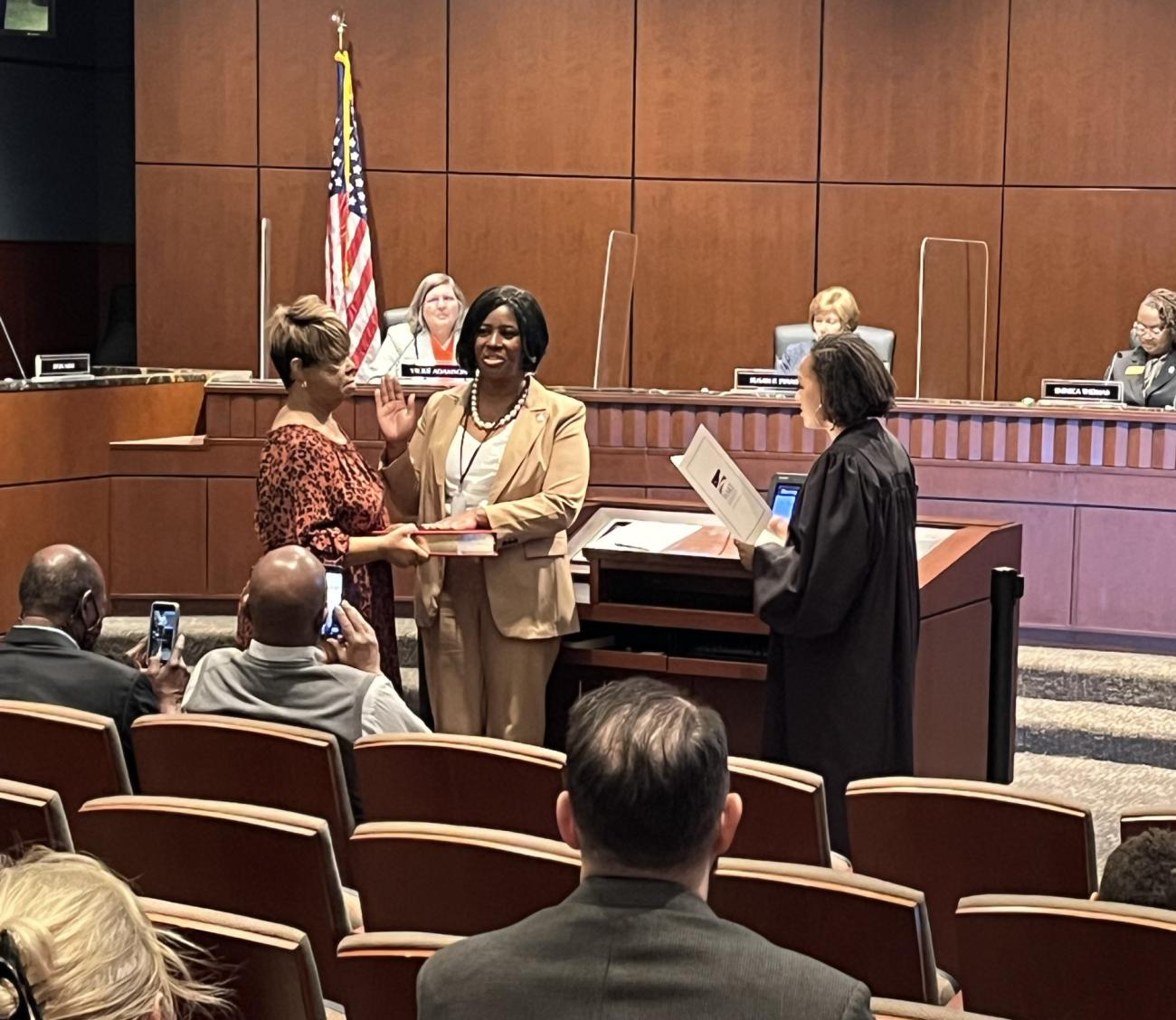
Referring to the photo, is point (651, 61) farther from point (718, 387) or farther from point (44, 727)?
→ point (44, 727)

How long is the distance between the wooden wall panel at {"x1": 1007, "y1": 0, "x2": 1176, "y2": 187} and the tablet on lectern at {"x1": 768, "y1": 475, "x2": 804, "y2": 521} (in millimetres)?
4873

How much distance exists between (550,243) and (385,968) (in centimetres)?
769

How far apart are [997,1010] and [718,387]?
24.0 feet

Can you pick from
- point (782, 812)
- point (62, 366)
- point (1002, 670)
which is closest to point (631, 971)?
point (782, 812)

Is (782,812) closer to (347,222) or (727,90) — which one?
(347,222)

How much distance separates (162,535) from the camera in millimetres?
6559

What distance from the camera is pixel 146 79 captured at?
927 cm

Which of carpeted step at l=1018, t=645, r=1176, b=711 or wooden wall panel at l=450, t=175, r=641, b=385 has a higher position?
wooden wall panel at l=450, t=175, r=641, b=385

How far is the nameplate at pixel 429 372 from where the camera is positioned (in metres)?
6.46

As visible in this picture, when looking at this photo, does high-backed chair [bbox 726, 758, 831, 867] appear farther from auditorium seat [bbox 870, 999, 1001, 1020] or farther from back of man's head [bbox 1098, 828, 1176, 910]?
auditorium seat [bbox 870, 999, 1001, 1020]

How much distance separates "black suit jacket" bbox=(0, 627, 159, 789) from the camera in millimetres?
3131

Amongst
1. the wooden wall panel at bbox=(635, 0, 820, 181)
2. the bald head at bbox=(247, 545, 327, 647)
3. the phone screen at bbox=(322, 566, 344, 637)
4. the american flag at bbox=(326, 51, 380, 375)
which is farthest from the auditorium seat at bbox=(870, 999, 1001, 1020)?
the wooden wall panel at bbox=(635, 0, 820, 181)

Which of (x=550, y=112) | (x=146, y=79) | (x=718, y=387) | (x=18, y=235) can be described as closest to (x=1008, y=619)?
(x=718, y=387)

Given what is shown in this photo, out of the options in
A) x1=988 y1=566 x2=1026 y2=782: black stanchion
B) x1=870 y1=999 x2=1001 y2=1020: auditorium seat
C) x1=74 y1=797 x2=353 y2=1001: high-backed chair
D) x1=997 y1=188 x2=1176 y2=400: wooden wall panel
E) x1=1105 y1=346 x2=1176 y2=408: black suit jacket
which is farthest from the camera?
x1=997 y1=188 x2=1176 y2=400: wooden wall panel
